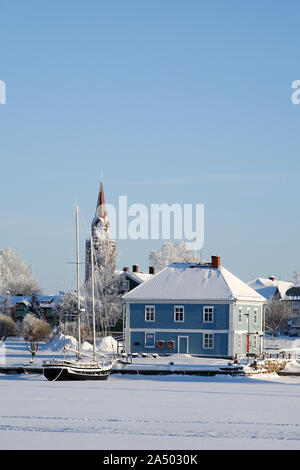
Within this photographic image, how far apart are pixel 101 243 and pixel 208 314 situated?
46007mm

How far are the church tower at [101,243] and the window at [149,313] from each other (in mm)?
15663

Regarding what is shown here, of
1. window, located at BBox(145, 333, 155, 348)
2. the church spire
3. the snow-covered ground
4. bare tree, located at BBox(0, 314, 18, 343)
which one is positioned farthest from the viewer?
the church spire

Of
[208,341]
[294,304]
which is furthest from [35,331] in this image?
[294,304]

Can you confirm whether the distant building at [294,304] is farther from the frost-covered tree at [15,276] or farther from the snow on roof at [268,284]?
the frost-covered tree at [15,276]

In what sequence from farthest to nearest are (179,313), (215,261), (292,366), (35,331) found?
(35,331) < (215,261) < (179,313) < (292,366)

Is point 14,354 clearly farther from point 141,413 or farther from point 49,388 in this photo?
point 141,413

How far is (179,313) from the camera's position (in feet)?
208

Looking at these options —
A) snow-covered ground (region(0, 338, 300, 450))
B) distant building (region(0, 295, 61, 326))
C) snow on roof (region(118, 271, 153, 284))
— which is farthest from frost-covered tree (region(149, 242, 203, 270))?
snow-covered ground (region(0, 338, 300, 450))

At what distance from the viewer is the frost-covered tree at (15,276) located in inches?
5502

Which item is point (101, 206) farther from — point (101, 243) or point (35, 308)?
point (35, 308)

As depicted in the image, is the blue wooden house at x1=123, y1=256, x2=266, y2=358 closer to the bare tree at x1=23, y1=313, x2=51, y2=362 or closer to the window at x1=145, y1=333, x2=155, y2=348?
the window at x1=145, y1=333, x2=155, y2=348

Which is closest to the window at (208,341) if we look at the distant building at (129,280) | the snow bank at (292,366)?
the snow bank at (292,366)

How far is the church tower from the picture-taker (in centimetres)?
9994
